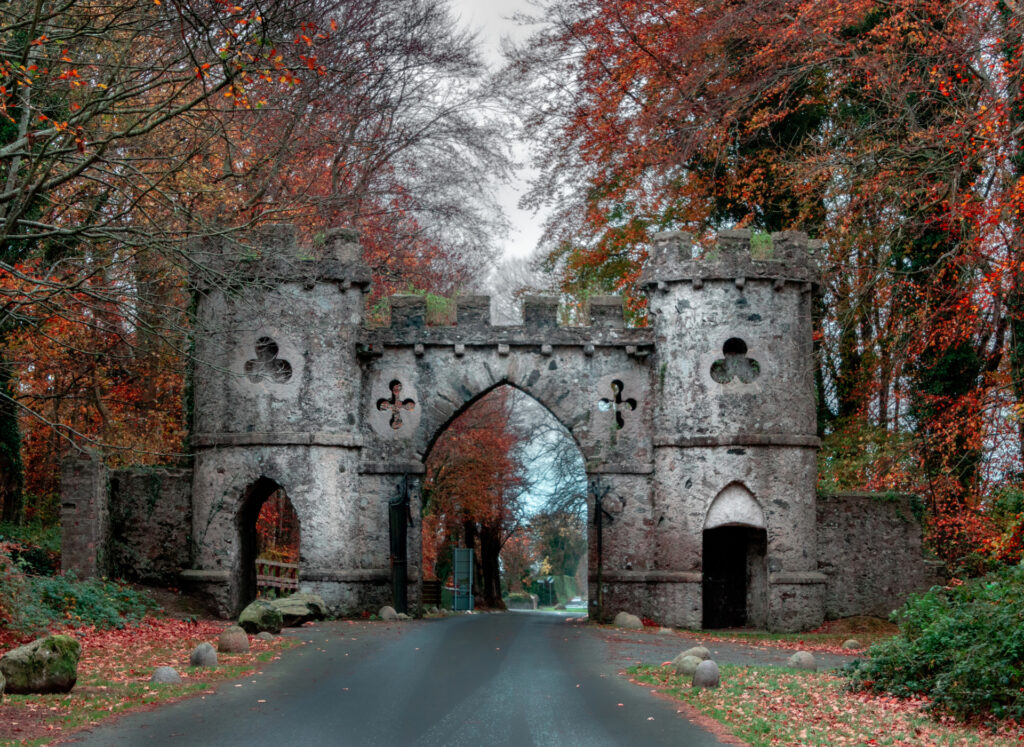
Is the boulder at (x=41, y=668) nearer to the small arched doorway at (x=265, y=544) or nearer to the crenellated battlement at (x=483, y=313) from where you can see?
the small arched doorway at (x=265, y=544)

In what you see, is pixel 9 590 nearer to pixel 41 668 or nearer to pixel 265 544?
pixel 41 668

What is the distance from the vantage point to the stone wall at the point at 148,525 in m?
18.7

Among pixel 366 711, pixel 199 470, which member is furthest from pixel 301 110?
pixel 366 711

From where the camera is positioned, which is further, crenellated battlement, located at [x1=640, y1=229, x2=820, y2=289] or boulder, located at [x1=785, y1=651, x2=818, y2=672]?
crenellated battlement, located at [x1=640, y1=229, x2=820, y2=289]

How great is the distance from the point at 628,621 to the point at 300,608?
204 inches

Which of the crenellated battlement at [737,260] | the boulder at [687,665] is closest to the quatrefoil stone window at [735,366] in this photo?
the crenellated battlement at [737,260]

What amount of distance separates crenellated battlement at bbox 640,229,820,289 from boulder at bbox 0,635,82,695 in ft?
38.9

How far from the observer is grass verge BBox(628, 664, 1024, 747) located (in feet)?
28.4

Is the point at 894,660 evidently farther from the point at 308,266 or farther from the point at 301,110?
the point at 301,110

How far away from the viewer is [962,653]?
32.2 ft

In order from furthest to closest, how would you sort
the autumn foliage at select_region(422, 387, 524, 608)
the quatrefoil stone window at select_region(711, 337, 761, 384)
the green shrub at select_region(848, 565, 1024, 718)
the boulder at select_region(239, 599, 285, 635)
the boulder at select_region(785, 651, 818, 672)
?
the autumn foliage at select_region(422, 387, 524, 608)
the quatrefoil stone window at select_region(711, 337, 761, 384)
the boulder at select_region(239, 599, 285, 635)
the boulder at select_region(785, 651, 818, 672)
the green shrub at select_region(848, 565, 1024, 718)

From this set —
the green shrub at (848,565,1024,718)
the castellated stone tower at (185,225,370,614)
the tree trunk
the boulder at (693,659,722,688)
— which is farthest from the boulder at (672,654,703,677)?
the tree trunk

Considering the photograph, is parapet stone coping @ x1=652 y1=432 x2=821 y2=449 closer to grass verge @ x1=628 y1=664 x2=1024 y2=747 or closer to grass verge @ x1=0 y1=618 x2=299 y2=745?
grass verge @ x1=628 y1=664 x2=1024 y2=747

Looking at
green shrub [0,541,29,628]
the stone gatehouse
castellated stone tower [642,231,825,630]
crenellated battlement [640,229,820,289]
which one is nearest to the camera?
green shrub [0,541,29,628]
